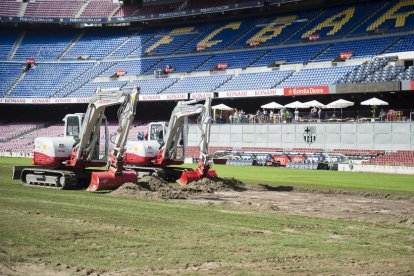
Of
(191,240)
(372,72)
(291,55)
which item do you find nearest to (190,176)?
(191,240)

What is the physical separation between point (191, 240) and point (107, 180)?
37.6 ft

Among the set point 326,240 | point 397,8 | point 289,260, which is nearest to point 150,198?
point 326,240

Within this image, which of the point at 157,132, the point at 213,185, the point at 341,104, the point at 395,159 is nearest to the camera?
the point at 213,185

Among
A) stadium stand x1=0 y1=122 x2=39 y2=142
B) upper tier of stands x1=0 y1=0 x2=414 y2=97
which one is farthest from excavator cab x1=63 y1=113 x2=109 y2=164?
stadium stand x1=0 y1=122 x2=39 y2=142

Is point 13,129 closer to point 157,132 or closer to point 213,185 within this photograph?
point 157,132

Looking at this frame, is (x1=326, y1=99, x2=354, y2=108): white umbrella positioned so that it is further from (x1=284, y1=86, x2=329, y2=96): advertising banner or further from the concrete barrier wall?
(x1=284, y1=86, x2=329, y2=96): advertising banner

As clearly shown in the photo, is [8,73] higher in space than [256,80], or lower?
higher

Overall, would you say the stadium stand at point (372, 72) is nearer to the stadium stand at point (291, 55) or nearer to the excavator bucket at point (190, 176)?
the stadium stand at point (291, 55)

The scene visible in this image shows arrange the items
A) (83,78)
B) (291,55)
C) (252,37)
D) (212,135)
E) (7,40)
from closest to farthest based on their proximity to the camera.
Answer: (212,135), (291,55), (252,37), (83,78), (7,40)

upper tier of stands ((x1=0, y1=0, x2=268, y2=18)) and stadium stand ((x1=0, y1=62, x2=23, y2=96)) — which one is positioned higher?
upper tier of stands ((x1=0, y1=0, x2=268, y2=18))

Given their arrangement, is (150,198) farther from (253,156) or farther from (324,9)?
(324,9)

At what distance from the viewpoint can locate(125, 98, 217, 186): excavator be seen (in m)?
28.9

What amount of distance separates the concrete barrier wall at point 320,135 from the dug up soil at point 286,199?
73.0ft

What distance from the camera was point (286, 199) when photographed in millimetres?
23578
